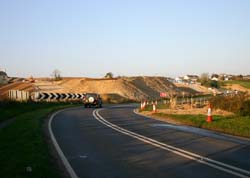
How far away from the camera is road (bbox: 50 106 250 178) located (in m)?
10.4

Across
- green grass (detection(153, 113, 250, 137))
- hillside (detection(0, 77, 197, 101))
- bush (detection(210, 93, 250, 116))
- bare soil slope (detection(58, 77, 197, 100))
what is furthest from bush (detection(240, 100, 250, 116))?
bare soil slope (detection(58, 77, 197, 100))

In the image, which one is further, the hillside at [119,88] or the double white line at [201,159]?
the hillside at [119,88]

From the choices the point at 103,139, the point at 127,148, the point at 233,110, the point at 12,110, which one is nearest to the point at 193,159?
the point at 127,148

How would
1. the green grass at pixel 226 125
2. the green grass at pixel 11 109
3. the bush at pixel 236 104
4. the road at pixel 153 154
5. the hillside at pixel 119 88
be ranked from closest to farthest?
the road at pixel 153 154
the green grass at pixel 226 125
the bush at pixel 236 104
the green grass at pixel 11 109
the hillside at pixel 119 88

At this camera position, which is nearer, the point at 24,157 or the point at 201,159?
the point at 201,159

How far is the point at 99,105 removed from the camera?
161ft

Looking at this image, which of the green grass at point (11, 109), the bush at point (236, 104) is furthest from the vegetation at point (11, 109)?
the bush at point (236, 104)

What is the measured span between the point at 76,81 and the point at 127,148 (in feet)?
292

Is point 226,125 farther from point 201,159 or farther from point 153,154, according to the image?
point 201,159

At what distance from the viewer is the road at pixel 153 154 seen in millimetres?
10359

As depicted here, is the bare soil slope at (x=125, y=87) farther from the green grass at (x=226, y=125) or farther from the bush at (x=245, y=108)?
the green grass at (x=226, y=125)

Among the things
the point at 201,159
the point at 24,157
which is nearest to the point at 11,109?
the point at 24,157

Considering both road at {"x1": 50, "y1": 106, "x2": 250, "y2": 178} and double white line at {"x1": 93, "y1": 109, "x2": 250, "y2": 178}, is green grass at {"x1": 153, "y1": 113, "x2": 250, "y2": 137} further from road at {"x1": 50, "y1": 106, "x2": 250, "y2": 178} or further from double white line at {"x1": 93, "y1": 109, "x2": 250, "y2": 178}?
double white line at {"x1": 93, "y1": 109, "x2": 250, "y2": 178}

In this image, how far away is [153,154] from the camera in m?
13.1
